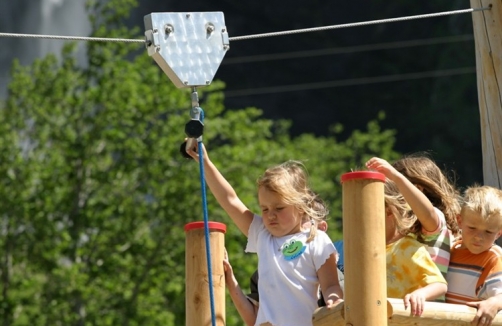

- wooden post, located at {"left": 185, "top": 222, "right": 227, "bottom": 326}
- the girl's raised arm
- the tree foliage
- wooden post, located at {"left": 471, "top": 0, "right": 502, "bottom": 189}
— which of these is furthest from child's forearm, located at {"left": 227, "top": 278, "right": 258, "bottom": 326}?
the tree foliage

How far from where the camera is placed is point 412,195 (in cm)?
411

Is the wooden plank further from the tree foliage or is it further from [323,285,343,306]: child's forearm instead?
the tree foliage

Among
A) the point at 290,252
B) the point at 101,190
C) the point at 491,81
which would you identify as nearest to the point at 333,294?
the point at 290,252

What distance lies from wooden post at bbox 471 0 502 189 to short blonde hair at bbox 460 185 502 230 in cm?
76

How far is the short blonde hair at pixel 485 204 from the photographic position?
4.17m

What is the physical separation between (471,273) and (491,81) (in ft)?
3.39

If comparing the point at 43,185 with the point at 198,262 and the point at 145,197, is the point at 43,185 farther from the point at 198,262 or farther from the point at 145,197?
the point at 198,262

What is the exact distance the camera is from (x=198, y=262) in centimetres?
439

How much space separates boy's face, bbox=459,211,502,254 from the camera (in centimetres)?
419

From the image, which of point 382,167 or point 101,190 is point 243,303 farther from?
point 101,190

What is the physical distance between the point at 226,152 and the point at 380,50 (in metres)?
19.0

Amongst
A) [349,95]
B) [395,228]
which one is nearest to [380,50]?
[349,95]

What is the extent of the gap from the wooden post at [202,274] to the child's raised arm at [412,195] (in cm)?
68

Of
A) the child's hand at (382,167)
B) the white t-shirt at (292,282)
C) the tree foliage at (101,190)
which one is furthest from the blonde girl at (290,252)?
the tree foliage at (101,190)
